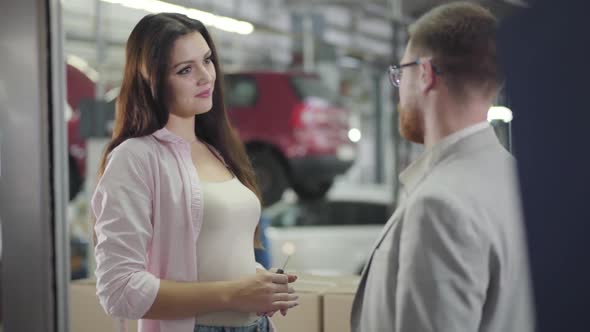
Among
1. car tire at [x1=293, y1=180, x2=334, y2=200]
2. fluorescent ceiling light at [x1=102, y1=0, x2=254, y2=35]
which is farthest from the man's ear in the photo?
car tire at [x1=293, y1=180, x2=334, y2=200]

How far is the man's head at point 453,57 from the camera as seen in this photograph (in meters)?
1.28

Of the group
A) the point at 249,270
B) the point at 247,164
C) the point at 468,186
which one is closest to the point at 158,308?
the point at 249,270

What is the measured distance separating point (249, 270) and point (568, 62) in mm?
864

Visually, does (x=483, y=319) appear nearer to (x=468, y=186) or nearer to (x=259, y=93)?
(x=468, y=186)

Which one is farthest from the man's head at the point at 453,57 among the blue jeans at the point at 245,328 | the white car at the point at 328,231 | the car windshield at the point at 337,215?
the car windshield at the point at 337,215

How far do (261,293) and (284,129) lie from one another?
5152 mm

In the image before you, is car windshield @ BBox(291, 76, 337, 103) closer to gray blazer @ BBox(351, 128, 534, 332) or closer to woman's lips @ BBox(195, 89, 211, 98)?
woman's lips @ BBox(195, 89, 211, 98)

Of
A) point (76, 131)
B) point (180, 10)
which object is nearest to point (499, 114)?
point (180, 10)

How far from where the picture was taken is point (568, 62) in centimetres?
112

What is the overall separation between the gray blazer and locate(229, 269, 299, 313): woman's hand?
30 centimetres

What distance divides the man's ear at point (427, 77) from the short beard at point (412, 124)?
0.19 feet

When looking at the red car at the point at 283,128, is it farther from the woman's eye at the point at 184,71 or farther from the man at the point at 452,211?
the man at the point at 452,211

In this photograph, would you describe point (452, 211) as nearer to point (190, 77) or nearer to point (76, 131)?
point (190, 77)

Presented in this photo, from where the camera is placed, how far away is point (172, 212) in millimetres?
1564
